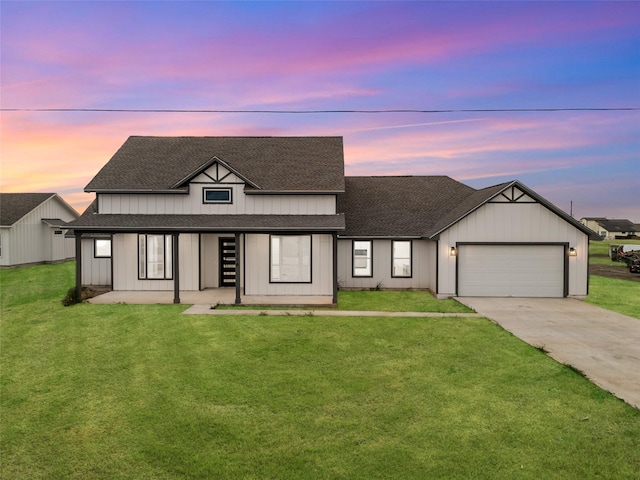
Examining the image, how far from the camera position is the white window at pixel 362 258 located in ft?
64.0

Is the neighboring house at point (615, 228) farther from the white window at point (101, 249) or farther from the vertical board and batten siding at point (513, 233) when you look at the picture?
the white window at point (101, 249)

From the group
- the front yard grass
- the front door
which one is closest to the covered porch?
the front door

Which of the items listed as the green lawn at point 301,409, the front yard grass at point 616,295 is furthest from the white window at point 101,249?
the front yard grass at point 616,295

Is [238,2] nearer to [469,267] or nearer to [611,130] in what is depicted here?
[469,267]

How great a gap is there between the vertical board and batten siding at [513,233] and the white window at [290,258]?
634cm

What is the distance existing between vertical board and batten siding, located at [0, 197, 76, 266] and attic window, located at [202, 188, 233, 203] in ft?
73.0

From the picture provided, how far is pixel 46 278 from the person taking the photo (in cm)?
2367

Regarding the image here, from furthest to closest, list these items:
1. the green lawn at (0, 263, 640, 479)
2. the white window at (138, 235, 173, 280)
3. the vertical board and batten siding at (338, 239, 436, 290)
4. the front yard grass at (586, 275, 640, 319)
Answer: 1. the vertical board and batten siding at (338, 239, 436, 290)
2. the white window at (138, 235, 173, 280)
3. the front yard grass at (586, 275, 640, 319)
4. the green lawn at (0, 263, 640, 479)

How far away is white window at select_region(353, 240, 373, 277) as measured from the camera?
→ 64.0 feet

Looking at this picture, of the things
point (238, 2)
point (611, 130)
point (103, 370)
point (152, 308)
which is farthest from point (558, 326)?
point (611, 130)

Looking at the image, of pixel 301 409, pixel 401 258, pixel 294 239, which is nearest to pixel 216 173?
pixel 294 239

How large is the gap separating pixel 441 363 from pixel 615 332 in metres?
6.83

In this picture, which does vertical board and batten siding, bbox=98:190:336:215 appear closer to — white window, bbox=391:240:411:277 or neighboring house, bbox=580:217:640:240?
white window, bbox=391:240:411:277

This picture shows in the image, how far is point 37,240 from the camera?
3195cm
